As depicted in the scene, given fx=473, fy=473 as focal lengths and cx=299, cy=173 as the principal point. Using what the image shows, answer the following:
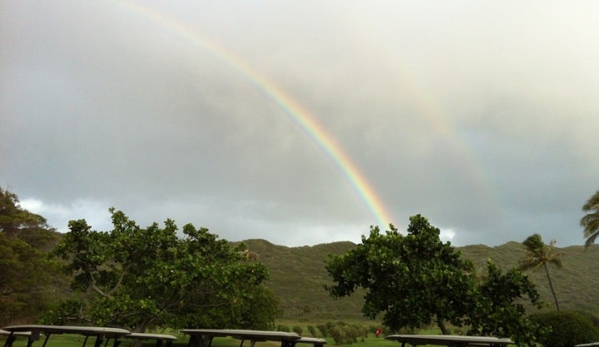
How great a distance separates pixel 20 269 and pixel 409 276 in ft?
120

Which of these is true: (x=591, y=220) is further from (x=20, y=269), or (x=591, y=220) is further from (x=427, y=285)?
(x=20, y=269)

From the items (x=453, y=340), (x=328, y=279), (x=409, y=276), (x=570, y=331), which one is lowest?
(x=453, y=340)

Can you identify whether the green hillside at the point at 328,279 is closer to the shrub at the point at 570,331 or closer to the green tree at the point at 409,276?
the shrub at the point at 570,331

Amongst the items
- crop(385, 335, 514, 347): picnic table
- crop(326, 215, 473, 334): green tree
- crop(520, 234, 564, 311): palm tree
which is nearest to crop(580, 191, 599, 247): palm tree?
crop(520, 234, 564, 311): palm tree

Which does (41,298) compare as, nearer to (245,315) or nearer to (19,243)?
(19,243)

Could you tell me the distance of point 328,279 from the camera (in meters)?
130

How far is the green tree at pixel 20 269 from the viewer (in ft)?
131

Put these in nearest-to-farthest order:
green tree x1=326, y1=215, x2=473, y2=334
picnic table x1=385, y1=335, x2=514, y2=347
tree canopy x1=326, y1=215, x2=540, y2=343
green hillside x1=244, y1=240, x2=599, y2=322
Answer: picnic table x1=385, y1=335, x2=514, y2=347 < tree canopy x1=326, y1=215, x2=540, y2=343 < green tree x1=326, y1=215, x2=473, y2=334 < green hillside x1=244, y1=240, x2=599, y2=322

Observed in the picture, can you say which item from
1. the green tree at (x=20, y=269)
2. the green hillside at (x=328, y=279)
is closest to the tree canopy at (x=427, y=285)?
the green tree at (x=20, y=269)

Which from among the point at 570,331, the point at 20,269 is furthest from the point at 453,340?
the point at 20,269

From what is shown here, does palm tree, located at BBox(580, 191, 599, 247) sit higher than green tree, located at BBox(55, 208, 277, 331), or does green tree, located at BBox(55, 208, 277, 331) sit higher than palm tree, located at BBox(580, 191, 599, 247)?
palm tree, located at BBox(580, 191, 599, 247)

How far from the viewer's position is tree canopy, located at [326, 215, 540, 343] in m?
20.8

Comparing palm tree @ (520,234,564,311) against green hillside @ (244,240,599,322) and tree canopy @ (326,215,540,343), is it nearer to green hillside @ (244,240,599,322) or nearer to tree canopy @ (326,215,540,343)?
green hillside @ (244,240,599,322)

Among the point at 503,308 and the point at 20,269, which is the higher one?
the point at 20,269
